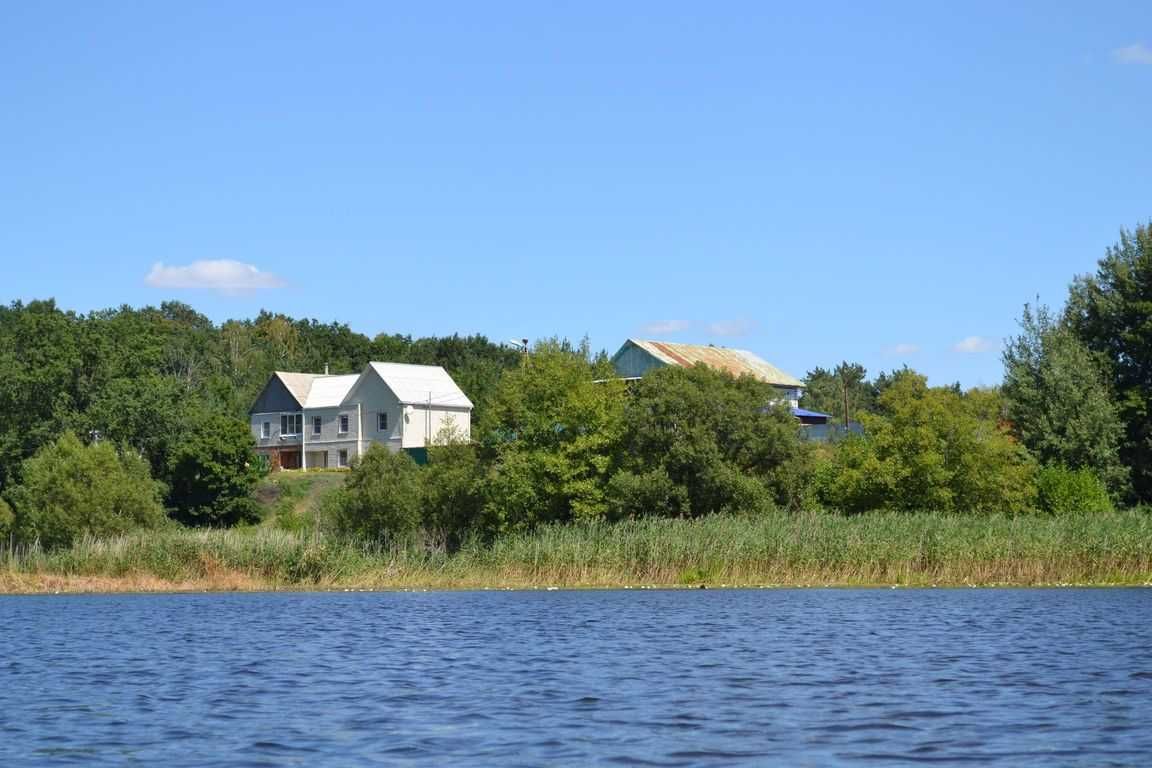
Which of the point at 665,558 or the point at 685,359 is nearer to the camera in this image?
the point at 665,558

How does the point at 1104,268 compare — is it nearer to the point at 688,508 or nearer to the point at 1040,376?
the point at 1040,376

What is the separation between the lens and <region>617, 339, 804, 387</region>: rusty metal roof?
107938mm

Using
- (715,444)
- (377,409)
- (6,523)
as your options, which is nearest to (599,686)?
(715,444)

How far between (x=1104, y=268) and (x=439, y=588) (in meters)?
47.3

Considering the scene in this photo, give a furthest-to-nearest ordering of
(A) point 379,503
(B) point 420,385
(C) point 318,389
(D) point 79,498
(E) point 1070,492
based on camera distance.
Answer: (C) point 318,389, (B) point 420,385, (D) point 79,498, (E) point 1070,492, (A) point 379,503

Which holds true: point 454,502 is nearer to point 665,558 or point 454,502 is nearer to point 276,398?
point 665,558

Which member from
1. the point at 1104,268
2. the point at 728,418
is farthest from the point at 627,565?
the point at 1104,268

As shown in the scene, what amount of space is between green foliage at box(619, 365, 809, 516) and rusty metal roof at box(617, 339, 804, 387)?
35560mm

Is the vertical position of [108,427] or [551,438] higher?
[108,427]

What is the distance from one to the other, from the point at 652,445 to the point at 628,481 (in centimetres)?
309

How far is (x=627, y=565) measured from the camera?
54.5 m

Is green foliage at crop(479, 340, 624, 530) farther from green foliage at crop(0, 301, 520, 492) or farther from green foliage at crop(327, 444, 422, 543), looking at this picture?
green foliage at crop(0, 301, 520, 492)

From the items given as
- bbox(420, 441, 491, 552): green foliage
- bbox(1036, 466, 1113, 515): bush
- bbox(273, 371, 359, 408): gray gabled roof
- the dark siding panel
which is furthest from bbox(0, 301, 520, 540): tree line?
bbox(1036, 466, 1113, 515): bush

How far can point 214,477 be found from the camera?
88.2 meters
